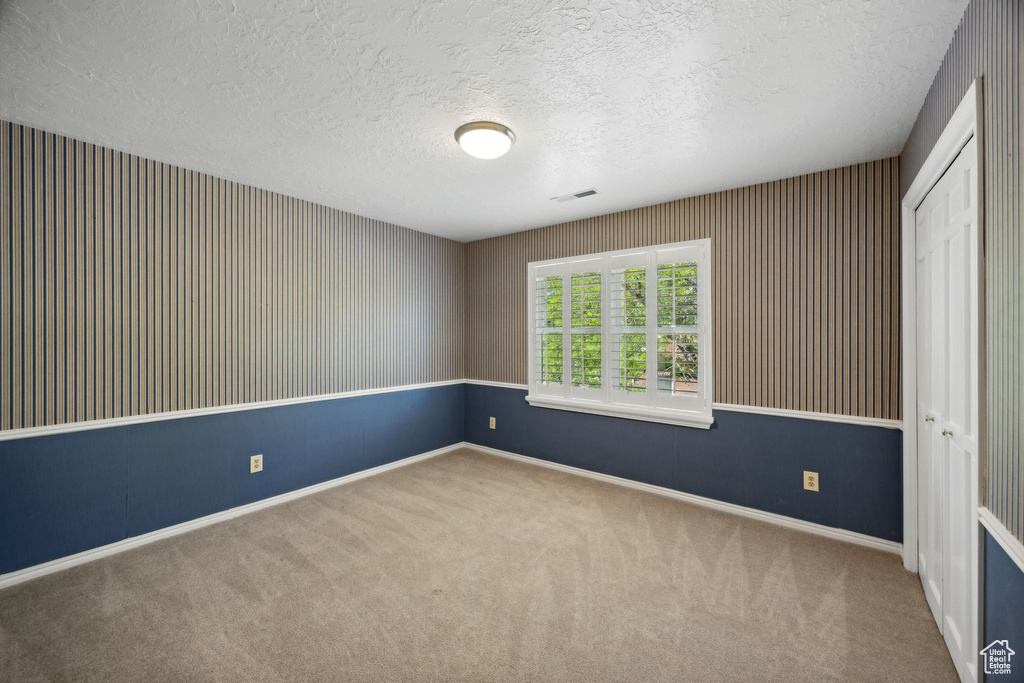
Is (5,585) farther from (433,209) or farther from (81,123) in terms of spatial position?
(433,209)

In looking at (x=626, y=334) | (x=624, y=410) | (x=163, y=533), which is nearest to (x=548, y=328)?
(x=626, y=334)

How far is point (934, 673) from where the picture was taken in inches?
66.0

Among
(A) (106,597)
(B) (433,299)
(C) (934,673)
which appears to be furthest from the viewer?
(B) (433,299)

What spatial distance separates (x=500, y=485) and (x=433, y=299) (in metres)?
2.18

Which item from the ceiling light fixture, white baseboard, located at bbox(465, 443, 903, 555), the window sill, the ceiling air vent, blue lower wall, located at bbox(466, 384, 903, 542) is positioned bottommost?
white baseboard, located at bbox(465, 443, 903, 555)

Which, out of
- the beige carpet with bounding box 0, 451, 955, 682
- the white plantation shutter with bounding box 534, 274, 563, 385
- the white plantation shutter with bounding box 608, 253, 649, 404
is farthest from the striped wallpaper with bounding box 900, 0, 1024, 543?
the white plantation shutter with bounding box 534, 274, 563, 385

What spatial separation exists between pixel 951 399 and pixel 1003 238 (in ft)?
3.02

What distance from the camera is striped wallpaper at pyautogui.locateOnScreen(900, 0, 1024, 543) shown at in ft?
3.63

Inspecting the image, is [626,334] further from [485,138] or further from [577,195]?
[485,138]

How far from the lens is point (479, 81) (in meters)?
1.88

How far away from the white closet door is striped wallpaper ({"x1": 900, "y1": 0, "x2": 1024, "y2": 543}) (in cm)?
12

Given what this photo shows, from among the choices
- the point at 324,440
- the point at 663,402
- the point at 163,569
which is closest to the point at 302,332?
the point at 324,440

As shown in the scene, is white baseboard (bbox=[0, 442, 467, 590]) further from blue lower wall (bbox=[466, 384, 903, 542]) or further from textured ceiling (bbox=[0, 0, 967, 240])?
textured ceiling (bbox=[0, 0, 967, 240])

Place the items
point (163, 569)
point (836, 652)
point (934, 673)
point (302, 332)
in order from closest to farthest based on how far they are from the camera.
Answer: point (934, 673) < point (836, 652) < point (163, 569) < point (302, 332)
